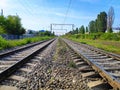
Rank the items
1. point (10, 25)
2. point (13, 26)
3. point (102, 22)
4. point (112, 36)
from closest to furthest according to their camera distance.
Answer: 1. point (112, 36)
2. point (10, 25)
3. point (13, 26)
4. point (102, 22)

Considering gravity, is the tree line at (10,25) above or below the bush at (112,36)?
above

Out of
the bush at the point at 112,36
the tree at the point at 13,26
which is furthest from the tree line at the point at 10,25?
the bush at the point at 112,36

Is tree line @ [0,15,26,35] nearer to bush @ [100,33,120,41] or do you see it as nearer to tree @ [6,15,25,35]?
tree @ [6,15,25,35]


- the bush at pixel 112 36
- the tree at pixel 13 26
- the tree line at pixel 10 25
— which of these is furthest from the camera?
the tree at pixel 13 26

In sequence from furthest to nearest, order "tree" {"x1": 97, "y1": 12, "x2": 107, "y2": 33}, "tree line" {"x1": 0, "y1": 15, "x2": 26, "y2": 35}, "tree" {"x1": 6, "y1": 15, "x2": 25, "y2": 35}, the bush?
"tree" {"x1": 97, "y1": 12, "x2": 107, "y2": 33} < "tree" {"x1": 6, "y1": 15, "x2": 25, "y2": 35} < "tree line" {"x1": 0, "y1": 15, "x2": 26, "y2": 35} < the bush

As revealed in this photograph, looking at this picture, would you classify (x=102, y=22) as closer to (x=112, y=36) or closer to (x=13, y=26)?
(x=13, y=26)

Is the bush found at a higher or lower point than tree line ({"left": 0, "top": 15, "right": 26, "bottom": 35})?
lower

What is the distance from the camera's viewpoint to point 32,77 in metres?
7.26

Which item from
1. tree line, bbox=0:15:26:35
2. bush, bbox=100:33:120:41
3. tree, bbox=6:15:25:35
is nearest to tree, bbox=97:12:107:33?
tree, bbox=6:15:25:35

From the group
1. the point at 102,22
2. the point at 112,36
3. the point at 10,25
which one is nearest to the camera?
the point at 112,36

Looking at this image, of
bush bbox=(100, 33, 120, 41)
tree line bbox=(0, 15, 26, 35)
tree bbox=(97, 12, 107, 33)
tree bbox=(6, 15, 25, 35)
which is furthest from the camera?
tree bbox=(97, 12, 107, 33)

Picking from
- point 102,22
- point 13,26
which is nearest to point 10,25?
point 13,26

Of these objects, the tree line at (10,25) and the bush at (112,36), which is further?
the tree line at (10,25)

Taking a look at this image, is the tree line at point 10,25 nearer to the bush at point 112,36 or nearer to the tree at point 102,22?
the bush at point 112,36
